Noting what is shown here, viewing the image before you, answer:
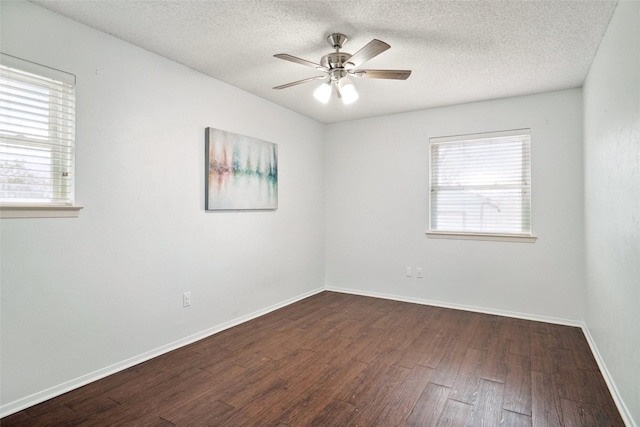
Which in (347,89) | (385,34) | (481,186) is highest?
(385,34)

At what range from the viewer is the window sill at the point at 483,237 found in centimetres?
384

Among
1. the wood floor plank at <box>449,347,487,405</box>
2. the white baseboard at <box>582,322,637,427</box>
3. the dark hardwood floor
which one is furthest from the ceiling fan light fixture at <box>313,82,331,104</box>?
the white baseboard at <box>582,322,637,427</box>

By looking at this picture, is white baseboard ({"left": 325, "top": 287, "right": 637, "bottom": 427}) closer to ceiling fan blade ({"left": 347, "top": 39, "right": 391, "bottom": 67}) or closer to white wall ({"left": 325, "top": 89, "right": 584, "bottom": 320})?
white wall ({"left": 325, "top": 89, "right": 584, "bottom": 320})

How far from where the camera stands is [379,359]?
2805 millimetres

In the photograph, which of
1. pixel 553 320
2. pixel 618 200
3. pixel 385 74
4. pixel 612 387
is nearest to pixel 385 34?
pixel 385 74

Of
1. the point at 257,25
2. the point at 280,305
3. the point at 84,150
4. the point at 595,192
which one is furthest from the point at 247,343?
the point at 595,192

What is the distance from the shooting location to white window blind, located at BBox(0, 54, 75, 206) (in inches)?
80.2

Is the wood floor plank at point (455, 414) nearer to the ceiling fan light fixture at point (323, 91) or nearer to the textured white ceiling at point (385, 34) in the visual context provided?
the ceiling fan light fixture at point (323, 91)

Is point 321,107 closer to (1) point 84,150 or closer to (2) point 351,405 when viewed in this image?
(1) point 84,150

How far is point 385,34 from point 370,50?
1.27 feet

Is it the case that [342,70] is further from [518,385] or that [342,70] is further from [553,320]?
[553,320]

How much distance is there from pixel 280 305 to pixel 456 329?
2.08 meters

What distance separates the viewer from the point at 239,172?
3627mm

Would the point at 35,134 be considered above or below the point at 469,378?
above
